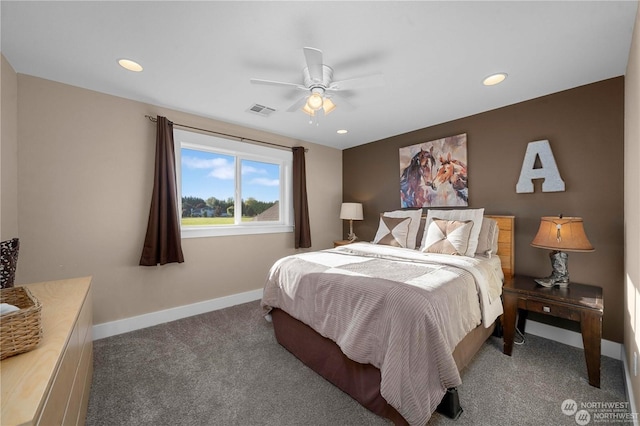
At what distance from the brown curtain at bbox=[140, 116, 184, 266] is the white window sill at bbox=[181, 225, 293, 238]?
0.78ft

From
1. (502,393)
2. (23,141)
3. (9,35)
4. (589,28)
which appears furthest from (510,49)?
(23,141)

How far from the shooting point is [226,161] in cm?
349

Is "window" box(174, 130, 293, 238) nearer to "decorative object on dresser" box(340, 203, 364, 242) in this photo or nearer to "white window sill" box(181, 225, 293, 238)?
"white window sill" box(181, 225, 293, 238)

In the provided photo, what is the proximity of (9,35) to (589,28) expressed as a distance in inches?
150

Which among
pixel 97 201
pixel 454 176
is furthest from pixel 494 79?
pixel 97 201

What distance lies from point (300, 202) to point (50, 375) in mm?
3251

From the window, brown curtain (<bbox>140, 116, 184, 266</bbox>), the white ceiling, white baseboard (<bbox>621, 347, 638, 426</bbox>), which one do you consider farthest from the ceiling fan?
white baseboard (<bbox>621, 347, 638, 426</bbox>)

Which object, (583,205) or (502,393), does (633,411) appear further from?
(583,205)

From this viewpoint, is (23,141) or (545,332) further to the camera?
(545,332)

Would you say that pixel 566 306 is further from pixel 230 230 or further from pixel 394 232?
pixel 230 230

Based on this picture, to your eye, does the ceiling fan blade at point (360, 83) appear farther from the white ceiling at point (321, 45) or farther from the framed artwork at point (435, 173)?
the framed artwork at point (435, 173)

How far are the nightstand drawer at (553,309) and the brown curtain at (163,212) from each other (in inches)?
134

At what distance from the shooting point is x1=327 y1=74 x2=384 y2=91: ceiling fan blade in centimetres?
186

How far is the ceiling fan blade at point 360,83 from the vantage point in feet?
6.10
